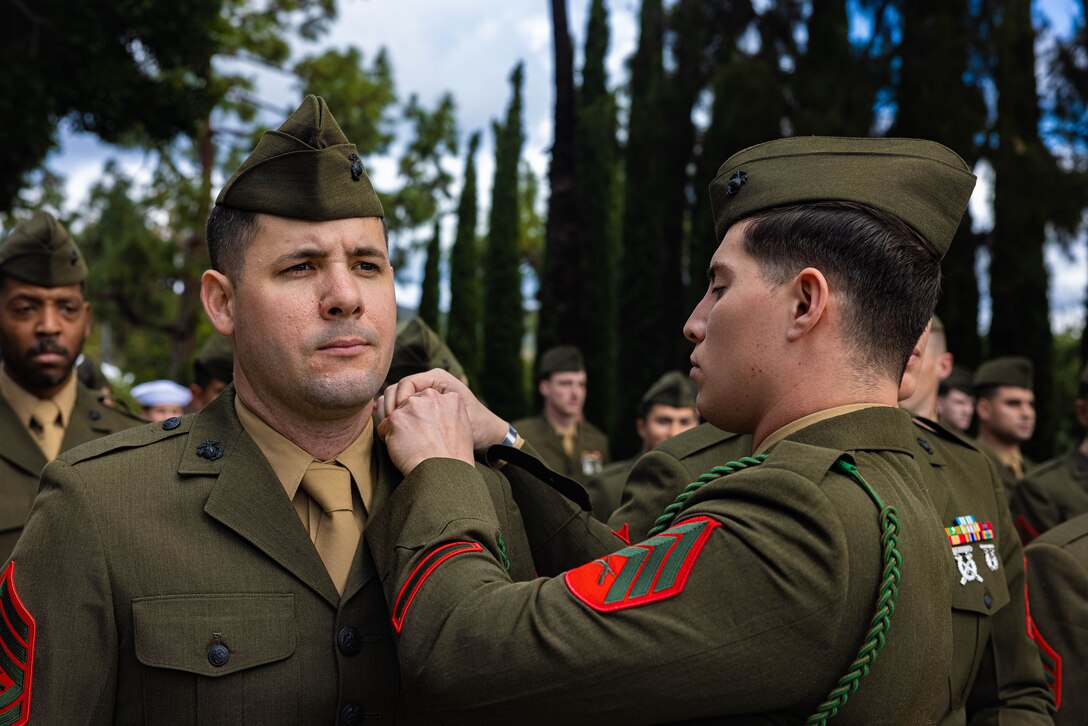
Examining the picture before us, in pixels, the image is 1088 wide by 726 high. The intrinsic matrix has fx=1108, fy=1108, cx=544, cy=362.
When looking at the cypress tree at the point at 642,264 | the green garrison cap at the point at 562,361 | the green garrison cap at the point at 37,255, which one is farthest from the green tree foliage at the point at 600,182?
the green garrison cap at the point at 37,255

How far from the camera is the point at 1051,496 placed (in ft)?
20.1

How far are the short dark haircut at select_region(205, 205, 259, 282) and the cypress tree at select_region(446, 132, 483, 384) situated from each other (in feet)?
68.6

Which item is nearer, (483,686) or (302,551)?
(483,686)

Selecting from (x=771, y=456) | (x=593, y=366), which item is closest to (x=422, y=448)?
(x=771, y=456)

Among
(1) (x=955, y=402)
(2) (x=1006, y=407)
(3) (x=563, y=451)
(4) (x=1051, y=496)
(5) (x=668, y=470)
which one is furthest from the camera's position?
(3) (x=563, y=451)

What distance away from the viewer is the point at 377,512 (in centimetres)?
226

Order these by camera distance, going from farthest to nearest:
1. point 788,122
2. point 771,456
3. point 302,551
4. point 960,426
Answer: point 788,122 < point 960,426 < point 302,551 < point 771,456

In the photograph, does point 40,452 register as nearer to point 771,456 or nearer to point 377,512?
point 377,512

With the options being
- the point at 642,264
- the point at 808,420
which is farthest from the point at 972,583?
the point at 642,264

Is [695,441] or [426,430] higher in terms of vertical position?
[426,430]

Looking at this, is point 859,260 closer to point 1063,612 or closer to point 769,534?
point 769,534

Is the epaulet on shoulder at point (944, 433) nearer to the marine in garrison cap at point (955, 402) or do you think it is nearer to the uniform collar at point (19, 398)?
the uniform collar at point (19, 398)

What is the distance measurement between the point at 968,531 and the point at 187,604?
7.16 ft

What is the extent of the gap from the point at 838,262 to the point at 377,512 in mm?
1031
